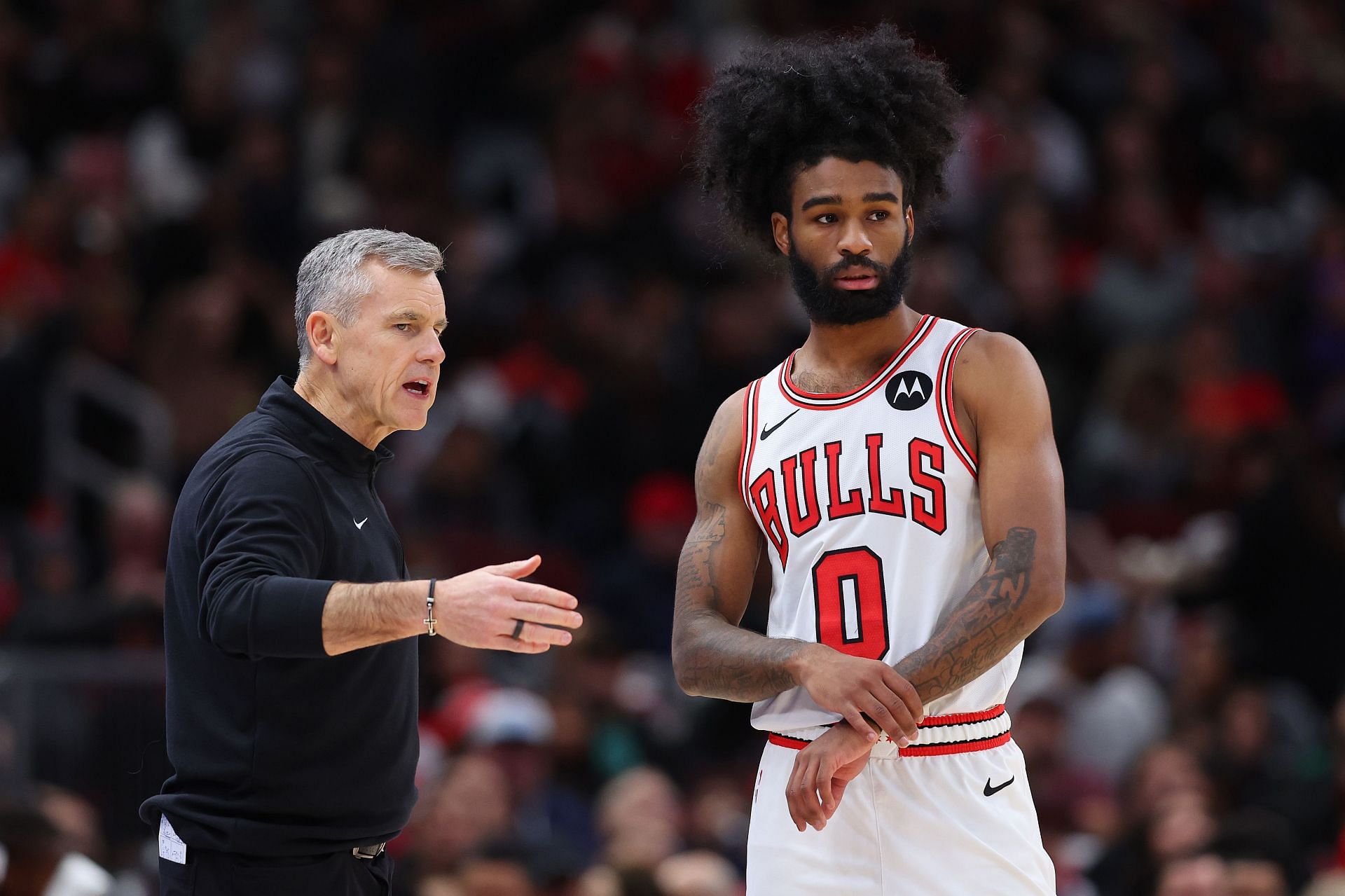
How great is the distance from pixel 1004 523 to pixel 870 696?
1.91 feet

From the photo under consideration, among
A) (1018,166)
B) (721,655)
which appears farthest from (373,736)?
(1018,166)

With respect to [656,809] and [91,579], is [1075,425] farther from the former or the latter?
[91,579]

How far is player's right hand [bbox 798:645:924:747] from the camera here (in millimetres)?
4148

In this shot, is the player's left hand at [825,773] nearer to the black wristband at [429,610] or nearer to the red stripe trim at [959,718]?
the red stripe trim at [959,718]

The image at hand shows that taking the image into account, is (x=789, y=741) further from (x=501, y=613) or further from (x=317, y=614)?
(x=317, y=614)

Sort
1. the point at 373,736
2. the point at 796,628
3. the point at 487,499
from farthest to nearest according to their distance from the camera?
the point at 487,499, the point at 796,628, the point at 373,736

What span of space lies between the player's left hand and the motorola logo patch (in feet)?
2.89

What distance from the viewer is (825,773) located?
422cm

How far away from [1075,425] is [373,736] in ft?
25.8

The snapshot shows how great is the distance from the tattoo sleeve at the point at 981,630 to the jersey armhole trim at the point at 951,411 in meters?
0.27

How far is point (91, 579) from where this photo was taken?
9.85 m

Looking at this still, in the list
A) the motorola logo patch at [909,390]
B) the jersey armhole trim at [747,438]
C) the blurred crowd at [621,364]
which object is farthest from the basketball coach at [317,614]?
→ the blurred crowd at [621,364]

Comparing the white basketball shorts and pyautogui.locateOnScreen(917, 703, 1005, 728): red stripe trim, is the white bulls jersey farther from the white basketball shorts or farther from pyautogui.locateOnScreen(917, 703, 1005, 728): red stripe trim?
the white basketball shorts

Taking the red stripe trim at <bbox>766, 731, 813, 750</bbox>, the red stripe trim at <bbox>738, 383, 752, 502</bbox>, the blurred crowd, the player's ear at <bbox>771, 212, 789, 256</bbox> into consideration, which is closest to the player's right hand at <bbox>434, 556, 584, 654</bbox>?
the red stripe trim at <bbox>766, 731, 813, 750</bbox>
